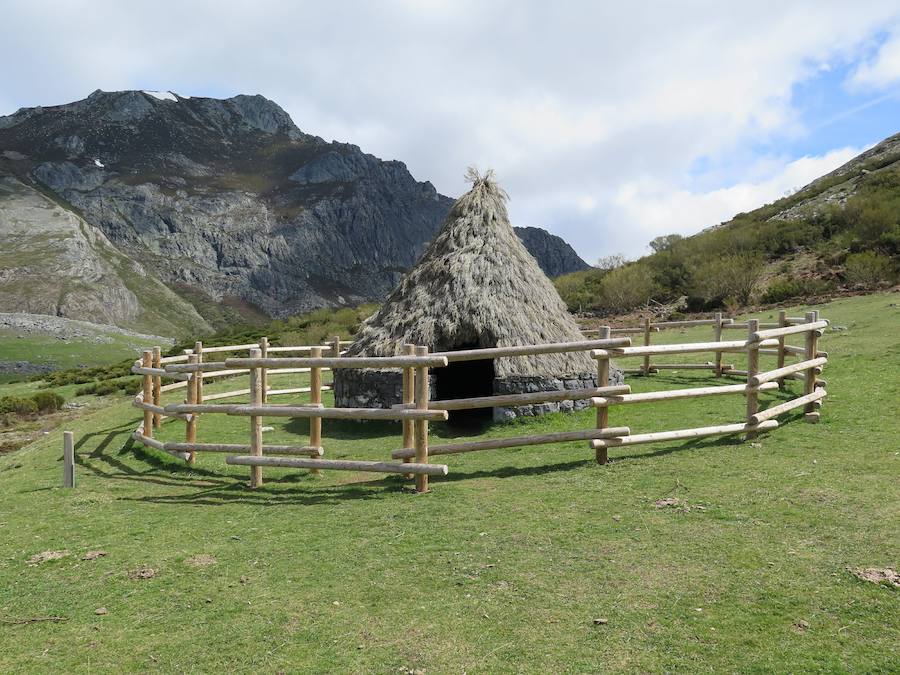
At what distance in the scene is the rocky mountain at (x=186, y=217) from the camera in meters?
93.7

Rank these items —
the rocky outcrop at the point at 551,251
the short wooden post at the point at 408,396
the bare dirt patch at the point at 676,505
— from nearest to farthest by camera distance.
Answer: the bare dirt patch at the point at 676,505, the short wooden post at the point at 408,396, the rocky outcrop at the point at 551,251

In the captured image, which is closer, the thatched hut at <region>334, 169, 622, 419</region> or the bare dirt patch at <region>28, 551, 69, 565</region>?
the bare dirt patch at <region>28, 551, 69, 565</region>

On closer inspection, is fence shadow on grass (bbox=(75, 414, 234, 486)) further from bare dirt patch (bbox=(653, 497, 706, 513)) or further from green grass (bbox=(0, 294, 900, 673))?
bare dirt patch (bbox=(653, 497, 706, 513))

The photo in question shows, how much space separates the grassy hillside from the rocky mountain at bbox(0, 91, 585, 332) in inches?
3003

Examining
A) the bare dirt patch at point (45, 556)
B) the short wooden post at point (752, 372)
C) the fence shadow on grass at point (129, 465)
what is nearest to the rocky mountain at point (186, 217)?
the fence shadow on grass at point (129, 465)

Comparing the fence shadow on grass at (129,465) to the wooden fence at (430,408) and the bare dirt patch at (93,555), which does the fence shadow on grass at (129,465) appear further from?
the bare dirt patch at (93,555)

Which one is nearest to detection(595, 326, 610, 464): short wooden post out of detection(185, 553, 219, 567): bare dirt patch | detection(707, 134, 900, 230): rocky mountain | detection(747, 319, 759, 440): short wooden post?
detection(747, 319, 759, 440): short wooden post

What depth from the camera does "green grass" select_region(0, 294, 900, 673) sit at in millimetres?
3643

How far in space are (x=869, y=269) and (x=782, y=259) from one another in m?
7.54

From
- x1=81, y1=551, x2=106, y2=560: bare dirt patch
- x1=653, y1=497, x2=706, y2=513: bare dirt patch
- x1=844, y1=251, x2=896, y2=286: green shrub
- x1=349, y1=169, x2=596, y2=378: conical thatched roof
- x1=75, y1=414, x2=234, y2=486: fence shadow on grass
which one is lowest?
x1=75, y1=414, x2=234, y2=486: fence shadow on grass

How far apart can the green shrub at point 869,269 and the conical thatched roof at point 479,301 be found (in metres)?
21.2

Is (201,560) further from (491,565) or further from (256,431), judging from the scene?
(491,565)

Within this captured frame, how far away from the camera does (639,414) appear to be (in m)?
10.5

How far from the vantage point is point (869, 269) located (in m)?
26.4
